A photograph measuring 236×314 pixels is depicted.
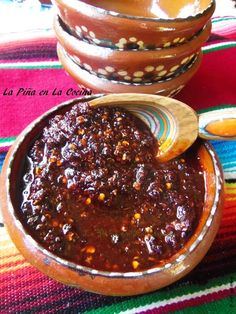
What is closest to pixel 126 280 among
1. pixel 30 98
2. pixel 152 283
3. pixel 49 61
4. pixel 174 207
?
pixel 152 283

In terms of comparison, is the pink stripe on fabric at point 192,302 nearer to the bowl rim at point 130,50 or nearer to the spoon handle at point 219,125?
the spoon handle at point 219,125

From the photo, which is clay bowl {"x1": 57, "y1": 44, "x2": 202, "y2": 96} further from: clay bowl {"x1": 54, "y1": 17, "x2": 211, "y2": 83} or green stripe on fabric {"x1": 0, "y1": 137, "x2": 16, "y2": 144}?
green stripe on fabric {"x1": 0, "y1": 137, "x2": 16, "y2": 144}

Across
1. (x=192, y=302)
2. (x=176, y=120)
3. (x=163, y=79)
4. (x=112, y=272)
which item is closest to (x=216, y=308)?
(x=192, y=302)

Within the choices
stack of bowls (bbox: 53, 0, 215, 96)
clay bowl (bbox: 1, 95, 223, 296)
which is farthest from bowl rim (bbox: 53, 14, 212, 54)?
clay bowl (bbox: 1, 95, 223, 296)

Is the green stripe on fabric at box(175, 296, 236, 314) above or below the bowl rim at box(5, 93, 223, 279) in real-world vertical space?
below

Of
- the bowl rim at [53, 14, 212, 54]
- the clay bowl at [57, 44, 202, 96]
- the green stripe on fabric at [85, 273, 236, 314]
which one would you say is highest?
the bowl rim at [53, 14, 212, 54]

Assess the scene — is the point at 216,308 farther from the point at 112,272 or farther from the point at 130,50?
the point at 130,50
